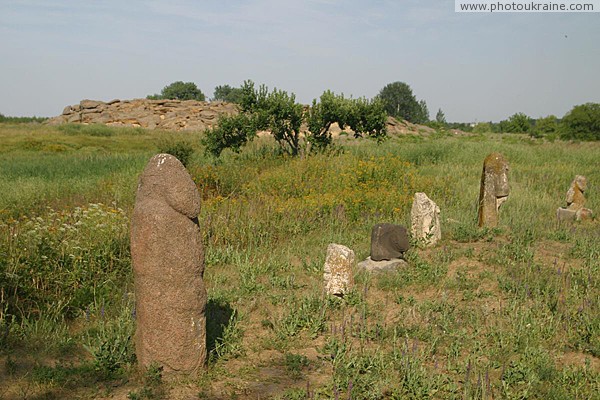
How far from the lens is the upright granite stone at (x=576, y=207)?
11727 millimetres

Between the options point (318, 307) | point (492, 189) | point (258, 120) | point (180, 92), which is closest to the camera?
point (318, 307)

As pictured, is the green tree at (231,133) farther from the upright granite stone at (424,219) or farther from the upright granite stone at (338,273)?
the upright granite stone at (338,273)

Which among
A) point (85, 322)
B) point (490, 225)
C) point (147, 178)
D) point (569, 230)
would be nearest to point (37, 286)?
point (85, 322)

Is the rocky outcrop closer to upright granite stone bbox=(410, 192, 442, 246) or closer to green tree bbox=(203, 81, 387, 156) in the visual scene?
green tree bbox=(203, 81, 387, 156)

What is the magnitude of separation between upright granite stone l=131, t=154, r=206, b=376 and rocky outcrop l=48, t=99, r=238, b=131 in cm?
3323

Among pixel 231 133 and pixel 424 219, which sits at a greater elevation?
pixel 231 133

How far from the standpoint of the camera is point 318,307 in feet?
20.7

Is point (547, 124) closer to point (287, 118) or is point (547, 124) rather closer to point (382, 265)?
point (287, 118)

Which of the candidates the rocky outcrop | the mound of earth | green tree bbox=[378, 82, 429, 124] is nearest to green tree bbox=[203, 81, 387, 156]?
the mound of earth

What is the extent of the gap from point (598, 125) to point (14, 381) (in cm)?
4543

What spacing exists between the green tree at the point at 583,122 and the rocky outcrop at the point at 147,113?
28.1m

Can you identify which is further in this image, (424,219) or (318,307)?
(424,219)

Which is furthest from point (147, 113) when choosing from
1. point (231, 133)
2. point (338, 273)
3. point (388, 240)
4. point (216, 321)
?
point (216, 321)

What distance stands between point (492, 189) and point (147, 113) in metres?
35.8
